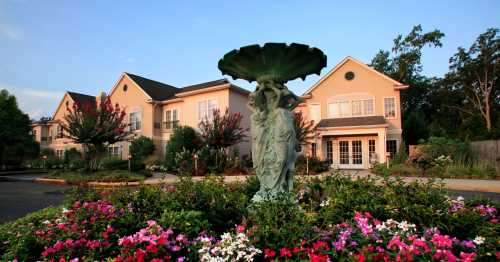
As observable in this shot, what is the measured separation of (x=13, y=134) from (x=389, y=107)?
3319 cm

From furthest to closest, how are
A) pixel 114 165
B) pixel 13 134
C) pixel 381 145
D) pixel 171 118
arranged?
pixel 13 134, pixel 171 118, pixel 381 145, pixel 114 165

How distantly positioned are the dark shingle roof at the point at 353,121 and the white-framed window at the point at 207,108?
8.33 m

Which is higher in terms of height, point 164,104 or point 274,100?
point 164,104

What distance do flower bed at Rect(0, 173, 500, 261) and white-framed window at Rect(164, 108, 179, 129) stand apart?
20.4 m

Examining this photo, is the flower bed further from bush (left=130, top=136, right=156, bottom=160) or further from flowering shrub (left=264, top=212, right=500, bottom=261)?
bush (left=130, top=136, right=156, bottom=160)

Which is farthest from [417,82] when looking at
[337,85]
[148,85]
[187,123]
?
[148,85]

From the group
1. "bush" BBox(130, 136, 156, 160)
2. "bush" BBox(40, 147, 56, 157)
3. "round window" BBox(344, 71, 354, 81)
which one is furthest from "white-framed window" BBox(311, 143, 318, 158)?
"bush" BBox(40, 147, 56, 157)

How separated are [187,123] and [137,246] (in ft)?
69.1

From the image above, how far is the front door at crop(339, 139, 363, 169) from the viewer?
2030 centimetres

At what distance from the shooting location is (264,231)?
2582 millimetres

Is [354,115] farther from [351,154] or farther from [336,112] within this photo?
[351,154]

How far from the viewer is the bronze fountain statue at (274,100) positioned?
4.78 metres

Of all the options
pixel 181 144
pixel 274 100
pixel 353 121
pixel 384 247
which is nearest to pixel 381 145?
pixel 353 121

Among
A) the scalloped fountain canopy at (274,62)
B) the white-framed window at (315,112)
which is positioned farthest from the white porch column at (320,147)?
the scalloped fountain canopy at (274,62)
